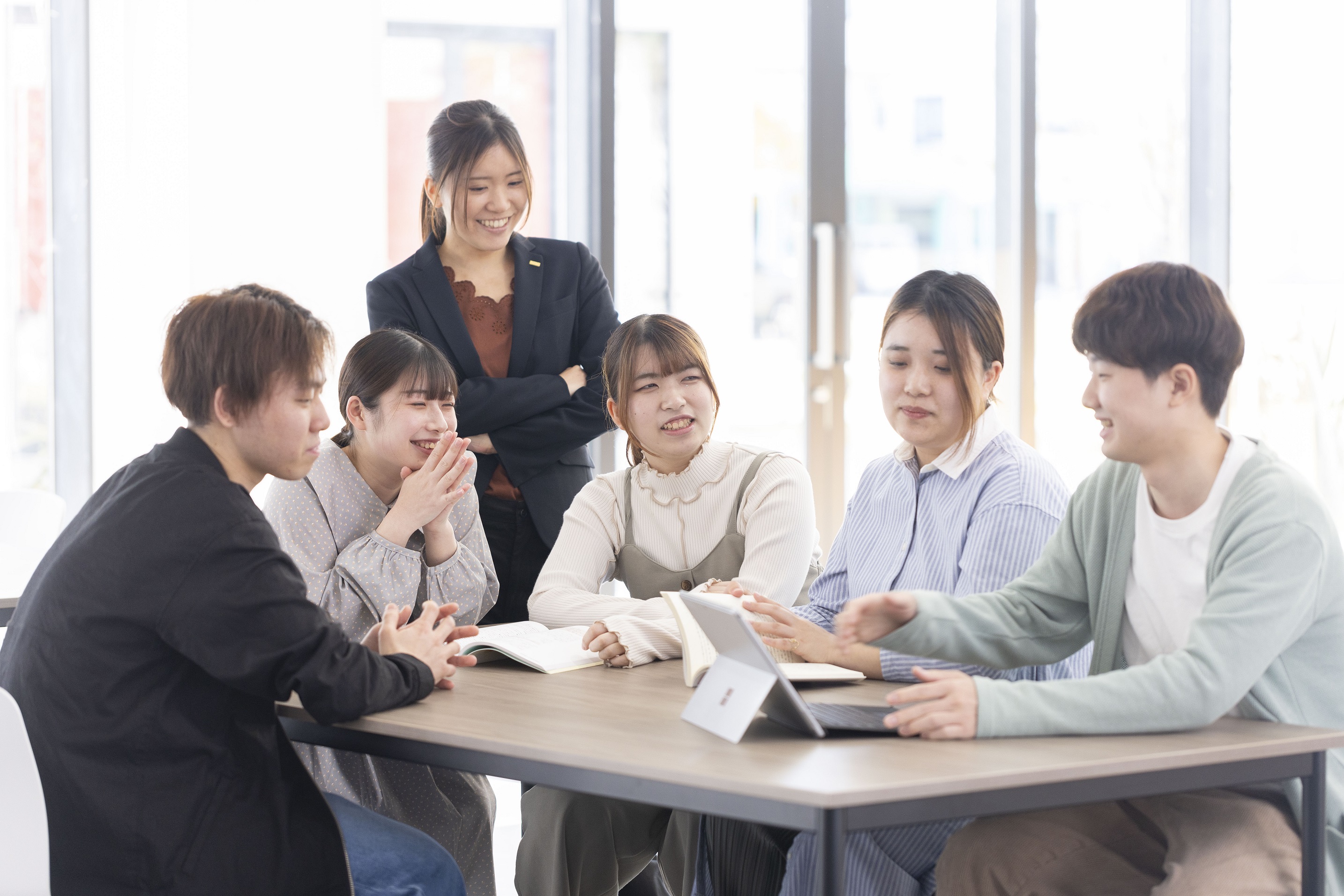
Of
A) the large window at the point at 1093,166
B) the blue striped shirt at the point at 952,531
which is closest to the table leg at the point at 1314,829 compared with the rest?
the blue striped shirt at the point at 952,531

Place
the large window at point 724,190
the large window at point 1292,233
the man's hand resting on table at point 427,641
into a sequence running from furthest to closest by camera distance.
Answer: the large window at point 1292,233, the large window at point 724,190, the man's hand resting on table at point 427,641

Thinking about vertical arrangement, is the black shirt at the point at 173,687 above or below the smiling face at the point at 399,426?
below

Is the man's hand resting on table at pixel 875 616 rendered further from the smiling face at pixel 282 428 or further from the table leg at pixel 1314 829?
the smiling face at pixel 282 428

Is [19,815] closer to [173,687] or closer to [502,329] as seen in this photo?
[173,687]

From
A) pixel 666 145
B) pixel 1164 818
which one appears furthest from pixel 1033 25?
pixel 1164 818

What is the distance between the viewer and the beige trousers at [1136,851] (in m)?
1.37

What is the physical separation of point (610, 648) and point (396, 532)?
41 cm

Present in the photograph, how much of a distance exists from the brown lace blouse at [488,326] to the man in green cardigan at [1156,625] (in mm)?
1269

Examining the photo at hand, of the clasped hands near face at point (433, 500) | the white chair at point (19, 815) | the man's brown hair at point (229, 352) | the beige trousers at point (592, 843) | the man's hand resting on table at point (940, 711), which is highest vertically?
the man's brown hair at point (229, 352)

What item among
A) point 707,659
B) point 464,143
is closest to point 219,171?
point 464,143

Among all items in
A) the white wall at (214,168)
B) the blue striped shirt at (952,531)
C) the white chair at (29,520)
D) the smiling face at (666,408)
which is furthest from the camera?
the white wall at (214,168)

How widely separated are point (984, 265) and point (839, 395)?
2.71 ft

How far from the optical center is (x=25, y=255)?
3381 millimetres

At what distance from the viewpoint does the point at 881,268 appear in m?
4.12
